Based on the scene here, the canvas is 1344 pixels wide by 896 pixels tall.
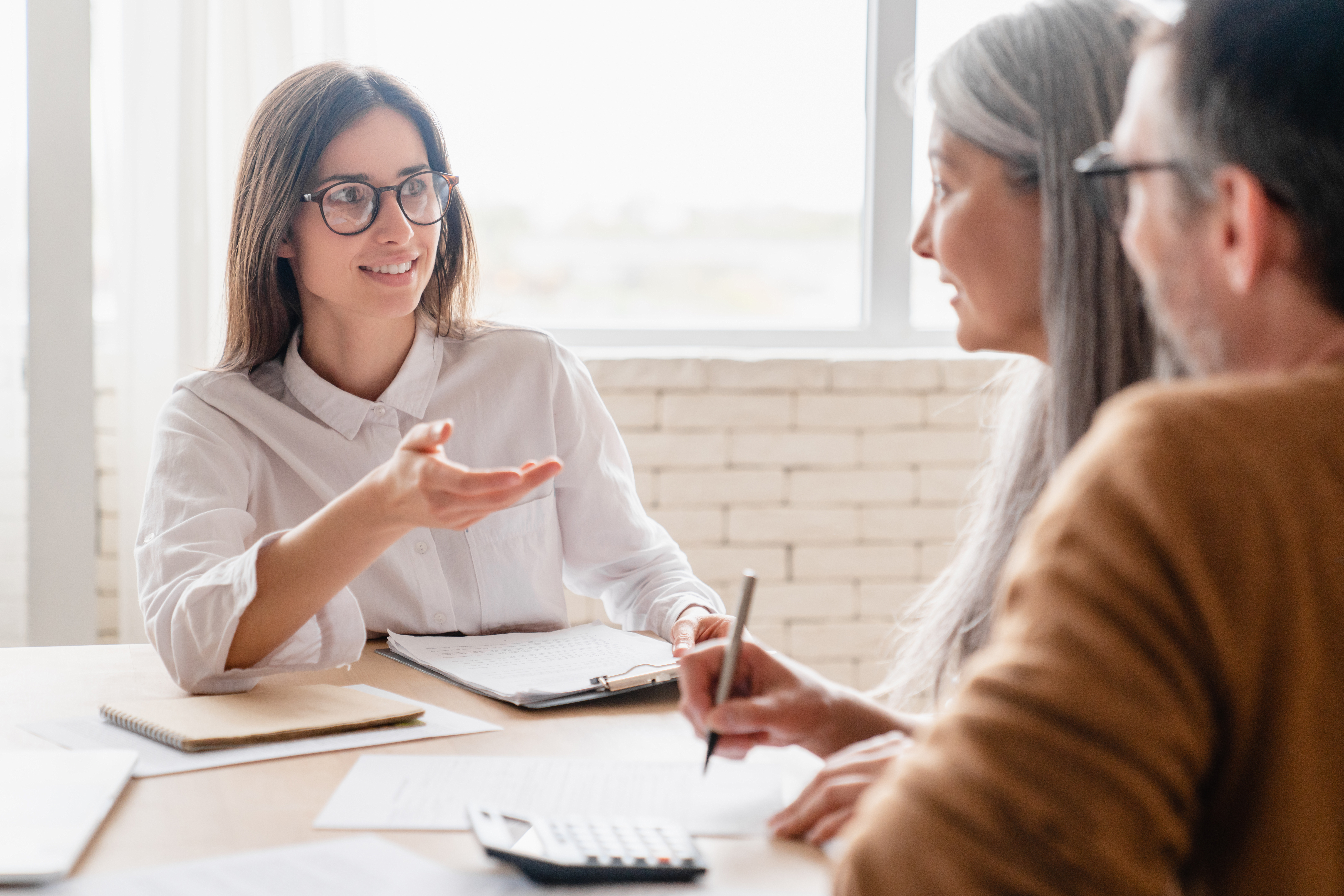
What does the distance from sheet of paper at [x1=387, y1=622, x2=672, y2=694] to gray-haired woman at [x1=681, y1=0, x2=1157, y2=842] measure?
30 centimetres

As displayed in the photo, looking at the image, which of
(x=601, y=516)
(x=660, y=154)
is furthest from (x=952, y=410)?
(x=601, y=516)

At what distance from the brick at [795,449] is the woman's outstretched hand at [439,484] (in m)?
1.52

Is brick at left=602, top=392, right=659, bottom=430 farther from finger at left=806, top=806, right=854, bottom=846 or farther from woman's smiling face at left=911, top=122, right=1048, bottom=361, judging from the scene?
finger at left=806, top=806, right=854, bottom=846

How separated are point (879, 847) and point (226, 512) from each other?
1.13 meters

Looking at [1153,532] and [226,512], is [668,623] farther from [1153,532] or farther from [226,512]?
[1153,532]

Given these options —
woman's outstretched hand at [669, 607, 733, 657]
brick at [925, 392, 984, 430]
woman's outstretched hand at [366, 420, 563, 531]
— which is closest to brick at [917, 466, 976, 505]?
brick at [925, 392, 984, 430]

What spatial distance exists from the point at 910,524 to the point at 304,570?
5.87 feet

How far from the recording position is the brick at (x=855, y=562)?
277cm

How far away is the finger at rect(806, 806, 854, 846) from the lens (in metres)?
0.89

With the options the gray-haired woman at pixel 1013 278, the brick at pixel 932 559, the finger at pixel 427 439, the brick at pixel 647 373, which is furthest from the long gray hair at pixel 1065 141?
the brick at pixel 932 559

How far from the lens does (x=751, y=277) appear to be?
3.00 m

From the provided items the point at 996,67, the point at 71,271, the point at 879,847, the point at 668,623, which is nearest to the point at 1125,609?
the point at 879,847

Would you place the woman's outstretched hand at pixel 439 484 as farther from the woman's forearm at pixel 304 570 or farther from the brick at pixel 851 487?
the brick at pixel 851 487

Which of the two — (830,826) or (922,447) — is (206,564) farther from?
(922,447)
